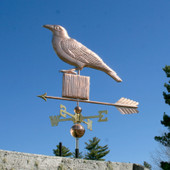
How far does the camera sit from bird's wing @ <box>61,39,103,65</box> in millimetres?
5238

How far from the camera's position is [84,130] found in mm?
4715

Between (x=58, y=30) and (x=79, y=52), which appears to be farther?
(x=58, y=30)

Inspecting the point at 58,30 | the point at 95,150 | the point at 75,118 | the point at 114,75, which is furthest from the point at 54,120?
the point at 95,150

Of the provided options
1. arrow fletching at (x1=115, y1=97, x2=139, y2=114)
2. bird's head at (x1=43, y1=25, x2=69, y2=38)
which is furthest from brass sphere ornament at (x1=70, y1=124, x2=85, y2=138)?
bird's head at (x1=43, y1=25, x2=69, y2=38)

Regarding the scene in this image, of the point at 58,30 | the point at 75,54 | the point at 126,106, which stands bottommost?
the point at 126,106

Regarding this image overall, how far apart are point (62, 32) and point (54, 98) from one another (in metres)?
1.24

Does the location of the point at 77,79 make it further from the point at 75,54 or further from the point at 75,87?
the point at 75,54

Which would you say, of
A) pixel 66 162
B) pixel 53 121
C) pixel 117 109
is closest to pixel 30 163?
pixel 66 162

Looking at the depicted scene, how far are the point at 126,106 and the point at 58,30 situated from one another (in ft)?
5.40

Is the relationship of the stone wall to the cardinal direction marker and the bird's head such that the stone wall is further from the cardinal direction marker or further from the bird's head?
the bird's head

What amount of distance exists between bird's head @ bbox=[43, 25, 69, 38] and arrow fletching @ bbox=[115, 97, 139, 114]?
4.51 feet

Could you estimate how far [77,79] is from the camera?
196 inches

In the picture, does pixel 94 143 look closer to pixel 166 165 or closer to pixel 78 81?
pixel 166 165

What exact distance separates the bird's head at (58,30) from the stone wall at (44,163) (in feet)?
7.61
